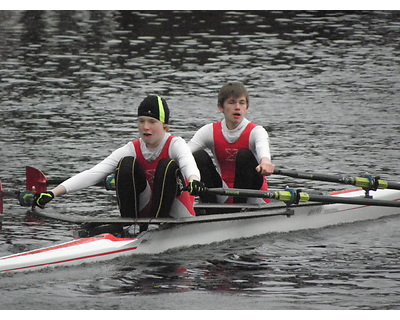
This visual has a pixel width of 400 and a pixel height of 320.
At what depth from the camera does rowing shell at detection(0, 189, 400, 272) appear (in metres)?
9.93

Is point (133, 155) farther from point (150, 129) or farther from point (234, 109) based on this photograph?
point (234, 109)

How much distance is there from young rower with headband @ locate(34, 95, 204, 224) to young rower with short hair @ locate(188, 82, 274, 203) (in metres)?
0.82

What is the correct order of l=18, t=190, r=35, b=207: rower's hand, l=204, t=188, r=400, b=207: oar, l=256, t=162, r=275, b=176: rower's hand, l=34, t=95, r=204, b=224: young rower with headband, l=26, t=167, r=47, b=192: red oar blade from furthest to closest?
l=26, t=167, r=47, b=192: red oar blade
l=256, t=162, r=275, b=176: rower's hand
l=204, t=188, r=400, b=207: oar
l=18, t=190, r=35, b=207: rower's hand
l=34, t=95, r=204, b=224: young rower with headband

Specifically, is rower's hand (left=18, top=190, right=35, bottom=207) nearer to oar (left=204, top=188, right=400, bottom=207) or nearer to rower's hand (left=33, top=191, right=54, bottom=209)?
rower's hand (left=33, top=191, right=54, bottom=209)

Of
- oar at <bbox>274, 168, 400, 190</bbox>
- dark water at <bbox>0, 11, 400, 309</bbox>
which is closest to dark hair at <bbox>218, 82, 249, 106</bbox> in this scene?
oar at <bbox>274, 168, 400, 190</bbox>

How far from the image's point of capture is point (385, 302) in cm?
928

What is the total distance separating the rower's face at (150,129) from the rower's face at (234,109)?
120 cm

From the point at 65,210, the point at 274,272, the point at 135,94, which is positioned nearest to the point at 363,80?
the point at 135,94

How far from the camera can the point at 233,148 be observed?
1161cm

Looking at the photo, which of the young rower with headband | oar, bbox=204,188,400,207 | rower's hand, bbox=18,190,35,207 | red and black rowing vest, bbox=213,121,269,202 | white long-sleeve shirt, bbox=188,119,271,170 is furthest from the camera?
red and black rowing vest, bbox=213,121,269,202

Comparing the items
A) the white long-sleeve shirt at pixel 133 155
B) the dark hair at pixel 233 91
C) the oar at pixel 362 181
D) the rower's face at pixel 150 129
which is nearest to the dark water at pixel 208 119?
the oar at pixel 362 181

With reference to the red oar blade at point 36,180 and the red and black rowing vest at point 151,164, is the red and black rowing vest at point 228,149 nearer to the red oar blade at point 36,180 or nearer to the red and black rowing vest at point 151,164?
the red and black rowing vest at point 151,164

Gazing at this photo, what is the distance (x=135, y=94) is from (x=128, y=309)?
1216 cm

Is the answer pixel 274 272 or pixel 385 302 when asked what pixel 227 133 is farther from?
pixel 385 302
